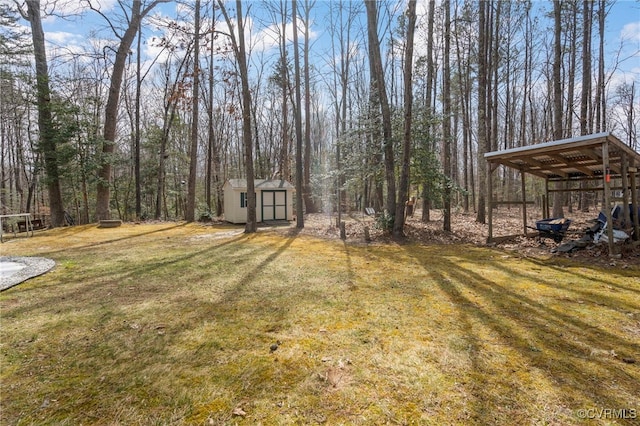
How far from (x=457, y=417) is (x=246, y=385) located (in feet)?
4.27

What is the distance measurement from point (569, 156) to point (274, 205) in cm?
1115

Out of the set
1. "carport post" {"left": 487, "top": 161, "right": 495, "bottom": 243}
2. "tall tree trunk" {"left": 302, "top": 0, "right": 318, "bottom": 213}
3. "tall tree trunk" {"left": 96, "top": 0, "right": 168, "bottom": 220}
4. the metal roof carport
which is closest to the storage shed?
"tall tree trunk" {"left": 302, "top": 0, "right": 318, "bottom": 213}

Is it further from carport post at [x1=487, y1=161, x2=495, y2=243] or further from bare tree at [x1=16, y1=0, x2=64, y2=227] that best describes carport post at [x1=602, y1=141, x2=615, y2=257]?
bare tree at [x1=16, y1=0, x2=64, y2=227]

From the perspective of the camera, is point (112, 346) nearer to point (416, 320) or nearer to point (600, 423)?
point (416, 320)

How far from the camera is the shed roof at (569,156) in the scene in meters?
5.44

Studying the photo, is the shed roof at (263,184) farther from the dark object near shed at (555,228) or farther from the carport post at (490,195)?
the dark object near shed at (555,228)

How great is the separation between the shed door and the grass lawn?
30.8 feet

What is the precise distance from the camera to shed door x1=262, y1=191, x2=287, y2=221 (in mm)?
13969

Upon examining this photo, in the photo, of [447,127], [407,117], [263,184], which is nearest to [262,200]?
[263,184]

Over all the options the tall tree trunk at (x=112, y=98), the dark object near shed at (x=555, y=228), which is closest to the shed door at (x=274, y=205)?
the tall tree trunk at (x=112, y=98)

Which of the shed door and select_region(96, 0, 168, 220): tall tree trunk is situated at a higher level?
select_region(96, 0, 168, 220): tall tree trunk

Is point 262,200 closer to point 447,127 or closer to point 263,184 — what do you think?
point 263,184

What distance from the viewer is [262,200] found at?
13.9 m

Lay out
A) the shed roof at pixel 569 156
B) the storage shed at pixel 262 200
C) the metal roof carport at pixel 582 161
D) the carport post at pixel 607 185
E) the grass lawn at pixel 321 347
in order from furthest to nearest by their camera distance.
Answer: the storage shed at pixel 262 200 → the shed roof at pixel 569 156 → the metal roof carport at pixel 582 161 → the carport post at pixel 607 185 → the grass lawn at pixel 321 347
